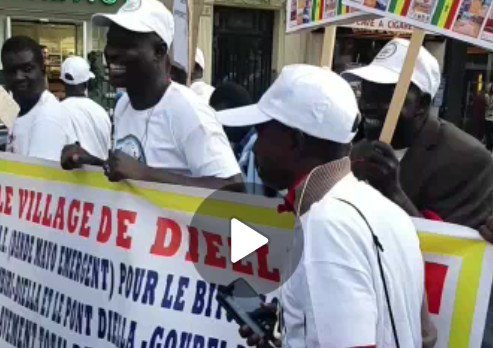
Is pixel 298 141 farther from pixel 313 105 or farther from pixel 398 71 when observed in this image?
pixel 398 71

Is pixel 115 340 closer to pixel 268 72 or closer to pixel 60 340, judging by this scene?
pixel 60 340

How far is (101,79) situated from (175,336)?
10.7m

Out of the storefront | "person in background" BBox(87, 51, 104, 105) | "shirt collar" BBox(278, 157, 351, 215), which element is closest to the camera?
"shirt collar" BBox(278, 157, 351, 215)

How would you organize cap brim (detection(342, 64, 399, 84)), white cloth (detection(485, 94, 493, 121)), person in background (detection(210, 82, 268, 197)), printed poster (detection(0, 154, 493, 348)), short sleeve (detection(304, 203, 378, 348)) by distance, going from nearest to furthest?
short sleeve (detection(304, 203, 378, 348)) < printed poster (detection(0, 154, 493, 348)) < cap brim (detection(342, 64, 399, 84)) < person in background (detection(210, 82, 268, 197)) < white cloth (detection(485, 94, 493, 121))

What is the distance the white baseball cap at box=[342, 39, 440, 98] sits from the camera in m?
3.07

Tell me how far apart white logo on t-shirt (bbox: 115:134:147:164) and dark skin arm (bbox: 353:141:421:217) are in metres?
1.01

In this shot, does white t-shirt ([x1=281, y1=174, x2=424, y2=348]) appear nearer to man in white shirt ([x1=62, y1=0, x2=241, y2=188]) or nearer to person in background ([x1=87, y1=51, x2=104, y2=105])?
man in white shirt ([x1=62, y1=0, x2=241, y2=188])

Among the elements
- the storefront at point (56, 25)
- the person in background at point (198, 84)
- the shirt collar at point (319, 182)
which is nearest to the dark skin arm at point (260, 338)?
the shirt collar at point (319, 182)

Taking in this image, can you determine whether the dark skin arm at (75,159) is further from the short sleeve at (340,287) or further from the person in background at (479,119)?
the person in background at (479,119)

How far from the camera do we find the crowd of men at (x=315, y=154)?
5.78 feet

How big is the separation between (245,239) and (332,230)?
1089 millimetres

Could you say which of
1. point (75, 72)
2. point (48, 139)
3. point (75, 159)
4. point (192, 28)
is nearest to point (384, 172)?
point (75, 159)

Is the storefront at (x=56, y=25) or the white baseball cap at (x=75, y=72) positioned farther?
the storefront at (x=56, y=25)

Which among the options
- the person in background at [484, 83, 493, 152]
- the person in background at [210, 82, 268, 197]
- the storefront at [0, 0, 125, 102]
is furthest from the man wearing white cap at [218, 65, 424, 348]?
the person in background at [484, 83, 493, 152]
